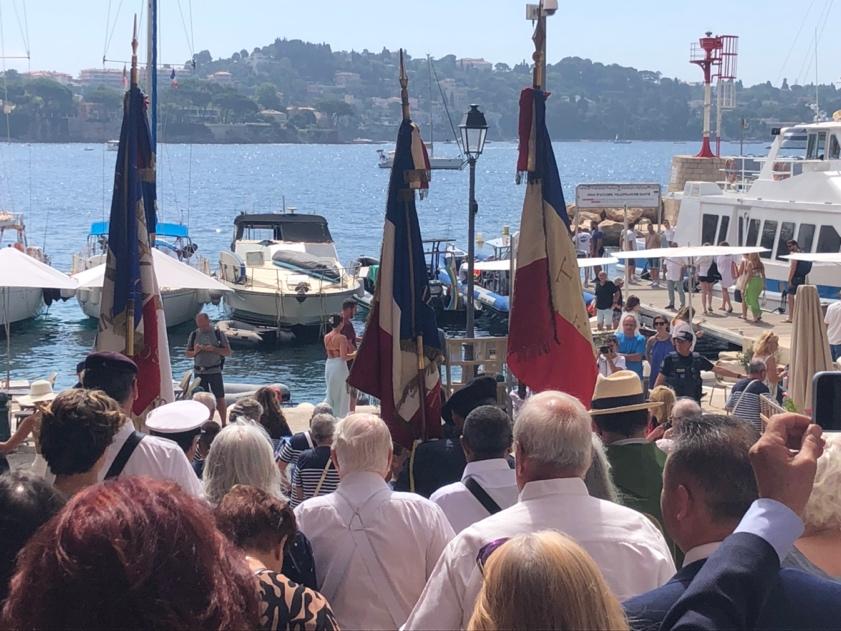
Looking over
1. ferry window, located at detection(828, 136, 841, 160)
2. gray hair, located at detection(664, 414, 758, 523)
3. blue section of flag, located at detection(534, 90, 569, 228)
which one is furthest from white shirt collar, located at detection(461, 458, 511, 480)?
ferry window, located at detection(828, 136, 841, 160)

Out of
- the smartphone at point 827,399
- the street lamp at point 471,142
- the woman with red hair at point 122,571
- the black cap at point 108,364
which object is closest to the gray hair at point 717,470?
the woman with red hair at point 122,571

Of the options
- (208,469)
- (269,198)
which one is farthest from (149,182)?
(269,198)

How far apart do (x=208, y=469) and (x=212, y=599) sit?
2984mm

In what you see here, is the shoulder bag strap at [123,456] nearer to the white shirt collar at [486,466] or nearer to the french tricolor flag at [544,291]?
the white shirt collar at [486,466]

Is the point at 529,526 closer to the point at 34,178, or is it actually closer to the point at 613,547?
the point at 613,547

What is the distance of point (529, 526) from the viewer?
12.2 feet

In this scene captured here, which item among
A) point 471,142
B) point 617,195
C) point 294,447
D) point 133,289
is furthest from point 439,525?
point 617,195

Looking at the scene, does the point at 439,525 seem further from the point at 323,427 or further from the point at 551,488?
the point at 323,427

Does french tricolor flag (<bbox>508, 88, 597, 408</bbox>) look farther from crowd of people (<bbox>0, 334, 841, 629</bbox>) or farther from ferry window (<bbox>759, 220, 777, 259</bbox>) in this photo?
ferry window (<bbox>759, 220, 777, 259</bbox>)

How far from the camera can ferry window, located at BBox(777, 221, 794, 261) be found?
23.8 m

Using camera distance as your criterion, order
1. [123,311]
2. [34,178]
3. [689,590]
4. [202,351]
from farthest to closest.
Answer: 1. [34,178]
2. [202,351]
3. [123,311]
4. [689,590]

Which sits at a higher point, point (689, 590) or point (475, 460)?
point (689, 590)

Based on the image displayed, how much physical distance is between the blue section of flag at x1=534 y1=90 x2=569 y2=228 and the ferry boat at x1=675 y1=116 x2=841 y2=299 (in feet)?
52.1

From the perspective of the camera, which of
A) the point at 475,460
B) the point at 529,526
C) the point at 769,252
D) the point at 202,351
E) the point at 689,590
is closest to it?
the point at 689,590
